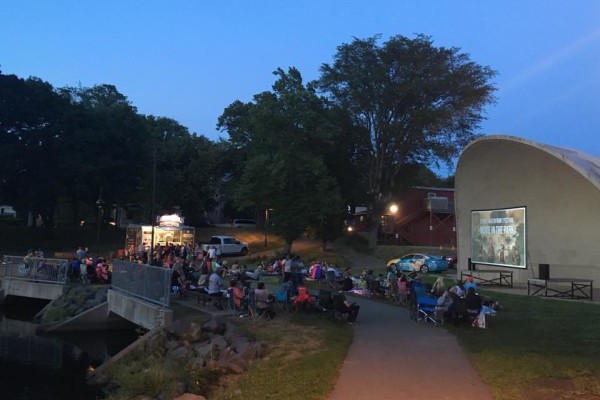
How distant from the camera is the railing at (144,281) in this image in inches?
643

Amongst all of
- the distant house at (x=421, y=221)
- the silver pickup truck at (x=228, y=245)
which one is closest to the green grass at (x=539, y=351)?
the silver pickup truck at (x=228, y=245)

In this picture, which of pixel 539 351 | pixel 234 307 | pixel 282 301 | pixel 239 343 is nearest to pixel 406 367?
pixel 539 351

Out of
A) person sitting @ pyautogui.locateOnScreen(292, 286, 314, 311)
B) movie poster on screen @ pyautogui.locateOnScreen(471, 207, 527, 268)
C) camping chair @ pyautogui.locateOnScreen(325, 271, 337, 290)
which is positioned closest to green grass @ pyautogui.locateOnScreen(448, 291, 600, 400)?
person sitting @ pyautogui.locateOnScreen(292, 286, 314, 311)

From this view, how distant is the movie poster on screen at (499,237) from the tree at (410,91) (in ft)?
52.6

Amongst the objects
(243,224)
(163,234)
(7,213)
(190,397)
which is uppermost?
(7,213)

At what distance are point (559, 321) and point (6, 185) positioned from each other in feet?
151

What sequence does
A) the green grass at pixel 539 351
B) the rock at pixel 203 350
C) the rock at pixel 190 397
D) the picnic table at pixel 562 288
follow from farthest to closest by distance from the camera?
the picnic table at pixel 562 288, the rock at pixel 203 350, the rock at pixel 190 397, the green grass at pixel 539 351

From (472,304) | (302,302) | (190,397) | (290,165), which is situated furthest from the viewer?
(290,165)

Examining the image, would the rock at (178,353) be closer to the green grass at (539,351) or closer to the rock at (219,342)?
the rock at (219,342)

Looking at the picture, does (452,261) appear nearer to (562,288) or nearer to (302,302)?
(562,288)

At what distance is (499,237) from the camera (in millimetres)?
29484

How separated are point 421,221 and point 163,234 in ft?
95.1

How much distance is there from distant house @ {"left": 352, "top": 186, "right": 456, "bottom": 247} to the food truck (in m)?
24.4

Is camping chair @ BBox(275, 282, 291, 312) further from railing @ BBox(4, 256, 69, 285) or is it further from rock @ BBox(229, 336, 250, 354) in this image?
railing @ BBox(4, 256, 69, 285)
